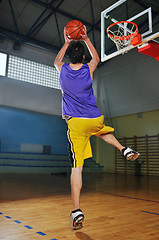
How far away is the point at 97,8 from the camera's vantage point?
9.66 m

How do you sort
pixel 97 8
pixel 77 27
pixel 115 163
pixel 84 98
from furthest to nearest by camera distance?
1. pixel 115 163
2. pixel 97 8
3. pixel 77 27
4. pixel 84 98

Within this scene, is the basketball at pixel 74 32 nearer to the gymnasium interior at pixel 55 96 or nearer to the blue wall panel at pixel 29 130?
the gymnasium interior at pixel 55 96

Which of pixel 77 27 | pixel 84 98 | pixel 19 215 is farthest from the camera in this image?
pixel 19 215

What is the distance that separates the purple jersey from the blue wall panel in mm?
9314

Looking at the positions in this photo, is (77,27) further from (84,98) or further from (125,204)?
(125,204)

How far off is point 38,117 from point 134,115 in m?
5.00

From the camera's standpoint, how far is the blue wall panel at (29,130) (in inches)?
441

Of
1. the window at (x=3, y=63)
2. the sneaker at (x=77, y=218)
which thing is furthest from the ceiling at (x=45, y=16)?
the sneaker at (x=77, y=218)

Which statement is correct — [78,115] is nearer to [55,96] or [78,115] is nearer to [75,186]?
[75,186]

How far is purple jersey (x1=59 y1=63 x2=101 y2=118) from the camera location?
1.87m

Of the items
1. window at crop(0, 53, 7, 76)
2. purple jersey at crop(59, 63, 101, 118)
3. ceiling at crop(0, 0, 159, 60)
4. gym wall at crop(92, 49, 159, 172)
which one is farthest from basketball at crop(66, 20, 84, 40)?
window at crop(0, 53, 7, 76)

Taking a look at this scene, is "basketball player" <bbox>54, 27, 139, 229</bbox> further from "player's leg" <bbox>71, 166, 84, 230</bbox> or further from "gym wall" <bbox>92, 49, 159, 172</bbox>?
"gym wall" <bbox>92, 49, 159, 172</bbox>

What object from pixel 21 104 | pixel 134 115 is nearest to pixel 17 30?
pixel 21 104

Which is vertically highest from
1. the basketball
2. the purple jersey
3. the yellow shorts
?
the basketball
